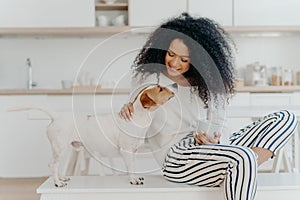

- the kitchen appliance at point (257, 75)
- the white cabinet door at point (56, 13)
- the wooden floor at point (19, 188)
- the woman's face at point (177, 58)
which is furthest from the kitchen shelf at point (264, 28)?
the woman's face at point (177, 58)

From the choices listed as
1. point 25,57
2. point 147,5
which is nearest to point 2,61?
point 25,57

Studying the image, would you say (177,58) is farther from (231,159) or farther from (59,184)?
(59,184)

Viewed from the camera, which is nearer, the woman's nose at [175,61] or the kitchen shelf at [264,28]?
the woman's nose at [175,61]

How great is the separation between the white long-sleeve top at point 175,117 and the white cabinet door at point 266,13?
2540 millimetres

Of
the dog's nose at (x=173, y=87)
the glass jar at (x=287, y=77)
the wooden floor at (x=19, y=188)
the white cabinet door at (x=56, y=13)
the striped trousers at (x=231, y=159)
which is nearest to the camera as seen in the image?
the striped trousers at (x=231, y=159)

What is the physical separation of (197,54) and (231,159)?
36 centimetres

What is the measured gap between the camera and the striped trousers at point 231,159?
5.35ft

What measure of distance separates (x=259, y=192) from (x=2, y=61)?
3.27 m

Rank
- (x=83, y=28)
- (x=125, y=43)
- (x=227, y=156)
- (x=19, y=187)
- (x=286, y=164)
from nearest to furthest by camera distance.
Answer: (x=227, y=156) → (x=286, y=164) → (x=19, y=187) → (x=83, y=28) → (x=125, y=43)

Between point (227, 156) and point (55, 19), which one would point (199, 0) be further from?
point (227, 156)

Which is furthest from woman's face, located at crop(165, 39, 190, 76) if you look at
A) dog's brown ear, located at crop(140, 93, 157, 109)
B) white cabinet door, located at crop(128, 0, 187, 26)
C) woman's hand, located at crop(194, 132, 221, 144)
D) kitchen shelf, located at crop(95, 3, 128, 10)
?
kitchen shelf, located at crop(95, 3, 128, 10)

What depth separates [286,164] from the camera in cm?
310

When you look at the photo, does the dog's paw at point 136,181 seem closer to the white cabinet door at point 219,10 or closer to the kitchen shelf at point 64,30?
the kitchen shelf at point 64,30

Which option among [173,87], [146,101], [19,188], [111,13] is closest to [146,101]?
[146,101]
